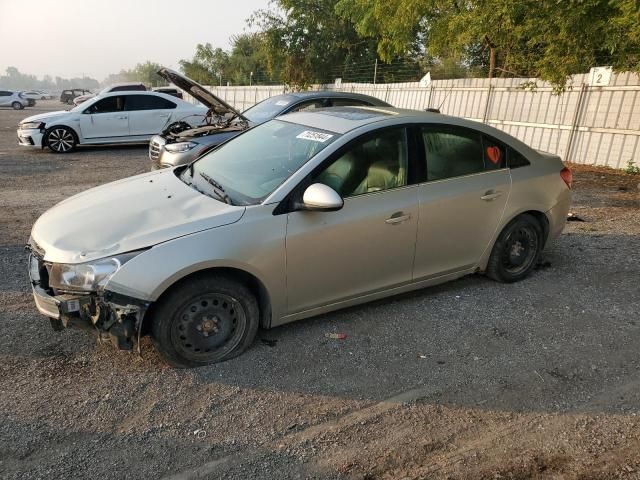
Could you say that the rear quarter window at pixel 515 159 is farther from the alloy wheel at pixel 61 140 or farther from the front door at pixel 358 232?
the alloy wheel at pixel 61 140

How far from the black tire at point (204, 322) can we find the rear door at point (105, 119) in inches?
454

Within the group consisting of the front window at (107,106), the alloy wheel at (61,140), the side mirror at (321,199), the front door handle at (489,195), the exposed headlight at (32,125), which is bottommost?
the alloy wheel at (61,140)

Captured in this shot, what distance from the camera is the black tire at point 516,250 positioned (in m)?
4.66

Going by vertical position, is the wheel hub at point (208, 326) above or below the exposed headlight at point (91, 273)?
below

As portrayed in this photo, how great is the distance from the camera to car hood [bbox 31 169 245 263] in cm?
311

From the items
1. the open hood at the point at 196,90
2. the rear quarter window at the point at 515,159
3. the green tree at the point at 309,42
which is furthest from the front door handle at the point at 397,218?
the green tree at the point at 309,42

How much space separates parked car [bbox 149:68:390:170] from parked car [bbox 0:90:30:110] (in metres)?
34.8

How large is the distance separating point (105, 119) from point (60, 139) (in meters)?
1.21

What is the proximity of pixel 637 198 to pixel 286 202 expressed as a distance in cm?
772

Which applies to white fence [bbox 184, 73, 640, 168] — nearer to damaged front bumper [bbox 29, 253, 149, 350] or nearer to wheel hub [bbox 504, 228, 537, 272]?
wheel hub [bbox 504, 228, 537, 272]

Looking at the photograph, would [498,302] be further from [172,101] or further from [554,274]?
[172,101]

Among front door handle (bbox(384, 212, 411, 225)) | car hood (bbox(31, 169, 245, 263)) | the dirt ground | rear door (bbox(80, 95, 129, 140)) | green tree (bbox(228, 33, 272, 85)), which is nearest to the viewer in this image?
the dirt ground

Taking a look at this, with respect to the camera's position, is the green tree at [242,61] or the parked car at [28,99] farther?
the green tree at [242,61]

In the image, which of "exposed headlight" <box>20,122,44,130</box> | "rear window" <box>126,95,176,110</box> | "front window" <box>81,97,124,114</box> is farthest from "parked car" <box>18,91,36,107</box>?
"rear window" <box>126,95,176,110</box>
